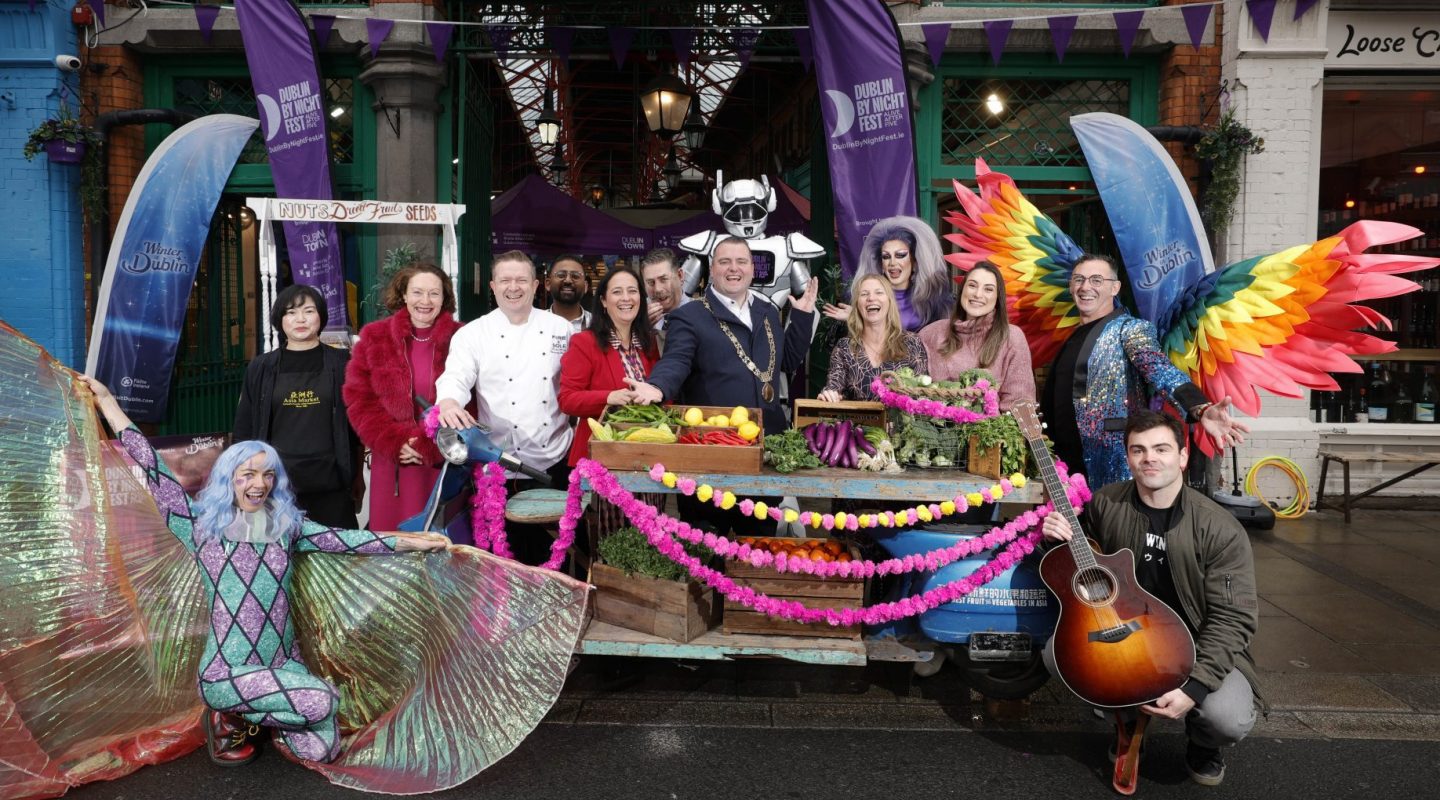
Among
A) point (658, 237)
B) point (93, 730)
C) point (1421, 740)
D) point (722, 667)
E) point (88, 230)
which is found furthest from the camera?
point (658, 237)

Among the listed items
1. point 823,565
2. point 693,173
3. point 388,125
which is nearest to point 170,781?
point 823,565

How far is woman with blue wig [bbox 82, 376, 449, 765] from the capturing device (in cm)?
366

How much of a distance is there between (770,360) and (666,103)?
5892 mm

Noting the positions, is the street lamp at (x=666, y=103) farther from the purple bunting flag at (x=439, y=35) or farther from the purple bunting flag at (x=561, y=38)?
the purple bunting flag at (x=439, y=35)

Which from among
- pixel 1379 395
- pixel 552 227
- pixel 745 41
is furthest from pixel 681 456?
pixel 552 227

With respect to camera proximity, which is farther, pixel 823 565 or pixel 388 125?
pixel 388 125

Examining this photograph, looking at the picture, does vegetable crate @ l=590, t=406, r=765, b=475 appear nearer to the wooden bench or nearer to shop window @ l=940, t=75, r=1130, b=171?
shop window @ l=940, t=75, r=1130, b=171

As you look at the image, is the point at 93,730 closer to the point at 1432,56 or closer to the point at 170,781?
the point at 170,781

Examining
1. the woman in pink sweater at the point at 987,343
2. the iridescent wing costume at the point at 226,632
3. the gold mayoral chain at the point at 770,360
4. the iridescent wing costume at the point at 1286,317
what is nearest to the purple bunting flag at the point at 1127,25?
the iridescent wing costume at the point at 1286,317

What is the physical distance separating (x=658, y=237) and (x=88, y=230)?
7.32 m

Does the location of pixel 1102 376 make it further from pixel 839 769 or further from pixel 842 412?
pixel 839 769

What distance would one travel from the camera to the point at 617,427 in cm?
437

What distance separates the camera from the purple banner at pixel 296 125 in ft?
26.6

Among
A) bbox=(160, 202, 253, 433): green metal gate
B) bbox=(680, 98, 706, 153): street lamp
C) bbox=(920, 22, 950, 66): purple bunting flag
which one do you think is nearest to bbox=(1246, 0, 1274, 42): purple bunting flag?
bbox=(920, 22, 950, 66): purple bunting flag
